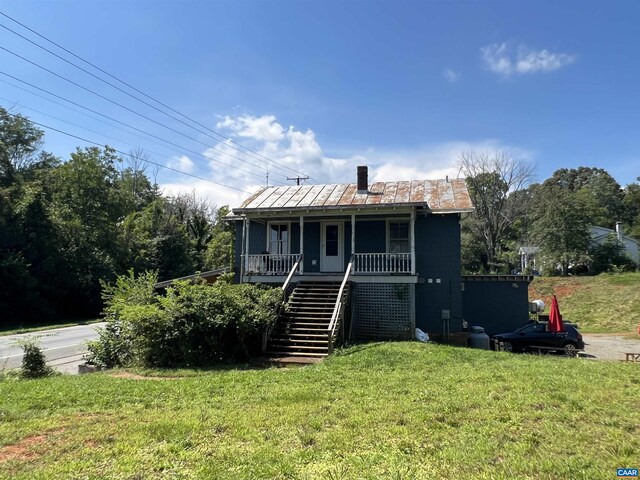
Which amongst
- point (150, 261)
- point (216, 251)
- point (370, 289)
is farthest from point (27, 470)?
point (216, 251)

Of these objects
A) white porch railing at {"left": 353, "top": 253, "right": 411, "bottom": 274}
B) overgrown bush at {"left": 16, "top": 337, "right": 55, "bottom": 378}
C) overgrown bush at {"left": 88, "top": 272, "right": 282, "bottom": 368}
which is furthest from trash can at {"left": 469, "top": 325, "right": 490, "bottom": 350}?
overgrown bush at {"left": 16, "top": 337, "right": 55, "bottom": 378}

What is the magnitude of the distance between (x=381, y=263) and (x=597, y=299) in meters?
21.7

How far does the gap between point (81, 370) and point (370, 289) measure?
900 centimetres

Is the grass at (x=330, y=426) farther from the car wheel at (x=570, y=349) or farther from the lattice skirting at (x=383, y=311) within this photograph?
the car wheel at (x=570, y=349)

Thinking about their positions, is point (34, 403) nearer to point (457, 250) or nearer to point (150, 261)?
point (457, 250)

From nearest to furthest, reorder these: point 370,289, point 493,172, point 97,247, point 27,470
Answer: point 27,470, point 370,289, point 97,247, point 493,172

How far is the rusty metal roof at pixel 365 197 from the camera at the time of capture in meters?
15.3

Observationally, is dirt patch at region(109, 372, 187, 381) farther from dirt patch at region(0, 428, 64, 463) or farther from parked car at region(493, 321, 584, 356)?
parked car at region(493, 321, 584, 356)

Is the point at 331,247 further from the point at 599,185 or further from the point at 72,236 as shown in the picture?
the point at 599,185

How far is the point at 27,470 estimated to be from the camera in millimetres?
4180

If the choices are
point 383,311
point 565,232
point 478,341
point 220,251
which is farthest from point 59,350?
point 565,232

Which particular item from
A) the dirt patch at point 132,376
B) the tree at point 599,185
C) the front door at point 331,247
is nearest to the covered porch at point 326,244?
the front door at point 331,247

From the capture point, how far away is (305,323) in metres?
12.6

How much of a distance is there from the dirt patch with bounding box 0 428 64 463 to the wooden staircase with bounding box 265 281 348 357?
6.46 meters
